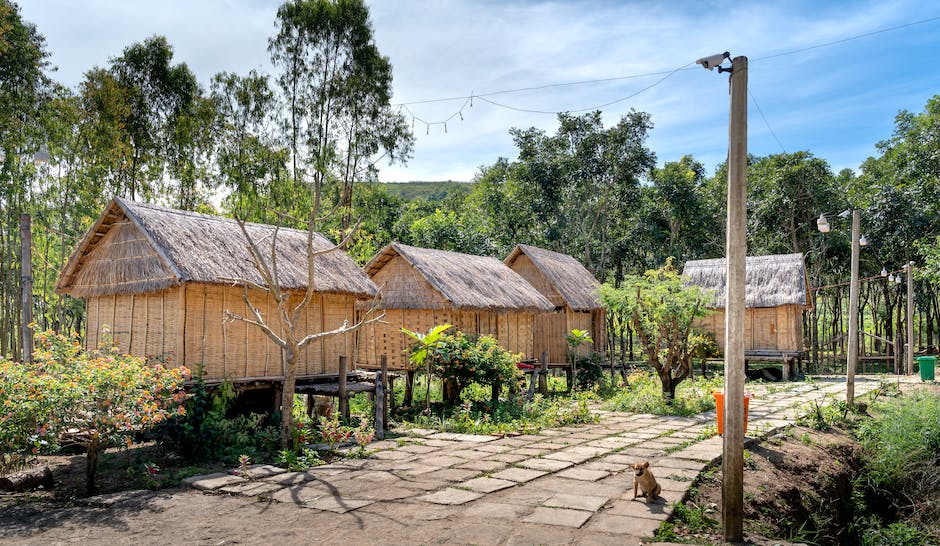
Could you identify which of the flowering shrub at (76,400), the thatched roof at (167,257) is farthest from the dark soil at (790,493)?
the thatched roof at (167,257)

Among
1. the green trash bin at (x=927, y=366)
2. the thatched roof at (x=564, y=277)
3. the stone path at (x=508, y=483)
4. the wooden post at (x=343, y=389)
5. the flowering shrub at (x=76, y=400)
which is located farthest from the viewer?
the thatched roof at (x=564, y=277)

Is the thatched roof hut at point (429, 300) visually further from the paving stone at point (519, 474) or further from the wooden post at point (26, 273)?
the wooden post at point (26, 273)

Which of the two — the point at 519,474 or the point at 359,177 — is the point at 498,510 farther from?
the point at 359,177

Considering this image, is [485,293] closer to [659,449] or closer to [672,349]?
[672,349]

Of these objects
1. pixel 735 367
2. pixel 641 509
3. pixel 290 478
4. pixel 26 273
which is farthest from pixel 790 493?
pixel 26 273

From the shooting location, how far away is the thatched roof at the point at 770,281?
72.6ft

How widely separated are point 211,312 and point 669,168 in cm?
2348

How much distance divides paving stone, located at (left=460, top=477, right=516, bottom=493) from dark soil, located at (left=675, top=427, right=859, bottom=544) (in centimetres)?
186

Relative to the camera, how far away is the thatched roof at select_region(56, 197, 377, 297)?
10164 mm

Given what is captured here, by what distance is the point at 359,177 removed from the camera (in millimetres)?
24672

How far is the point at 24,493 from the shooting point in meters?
7.42

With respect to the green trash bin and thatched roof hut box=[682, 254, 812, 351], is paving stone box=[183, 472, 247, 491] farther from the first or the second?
the green trash bin

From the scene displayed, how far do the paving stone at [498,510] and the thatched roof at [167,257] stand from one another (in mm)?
5663

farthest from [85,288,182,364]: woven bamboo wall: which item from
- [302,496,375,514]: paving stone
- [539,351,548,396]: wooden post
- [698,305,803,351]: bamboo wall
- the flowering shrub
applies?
[698,305,803,351]: bamboo wall
